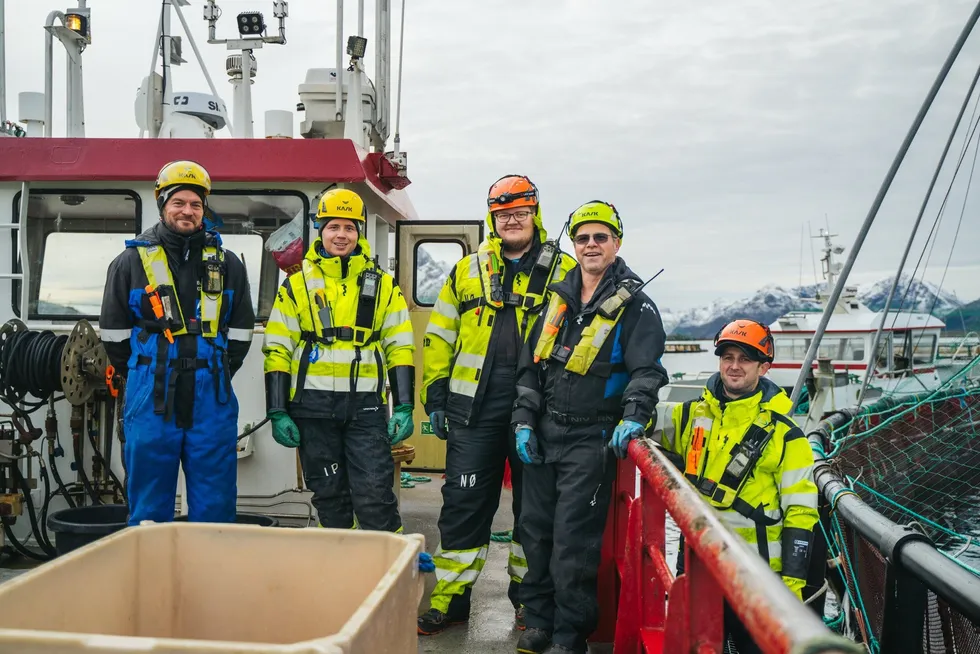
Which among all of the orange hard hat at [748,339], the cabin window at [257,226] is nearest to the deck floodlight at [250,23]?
the cabin window at [257,226]

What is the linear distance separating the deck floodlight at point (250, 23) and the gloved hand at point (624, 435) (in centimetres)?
417

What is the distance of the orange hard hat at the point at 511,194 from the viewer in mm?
3699

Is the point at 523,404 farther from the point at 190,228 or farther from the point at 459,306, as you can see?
the point at 190,228

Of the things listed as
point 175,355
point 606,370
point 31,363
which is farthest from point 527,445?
point 31,363

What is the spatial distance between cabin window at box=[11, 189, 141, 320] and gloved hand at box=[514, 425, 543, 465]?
298 cm

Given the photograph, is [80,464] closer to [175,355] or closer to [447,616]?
[175,355]

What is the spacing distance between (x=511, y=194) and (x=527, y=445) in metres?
1.16

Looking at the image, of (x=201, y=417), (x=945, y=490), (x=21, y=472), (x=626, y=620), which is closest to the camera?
(x=626, y=620)

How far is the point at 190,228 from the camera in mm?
3738

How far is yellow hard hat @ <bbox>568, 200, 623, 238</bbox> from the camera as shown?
332cm

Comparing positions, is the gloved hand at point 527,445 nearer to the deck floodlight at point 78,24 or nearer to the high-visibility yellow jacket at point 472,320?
the high-visibility yellow jacket at point 472,320

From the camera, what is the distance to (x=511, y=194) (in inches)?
146

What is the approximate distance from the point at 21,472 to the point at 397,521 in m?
2.36

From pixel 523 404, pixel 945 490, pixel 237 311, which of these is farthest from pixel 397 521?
pixel 945 490
